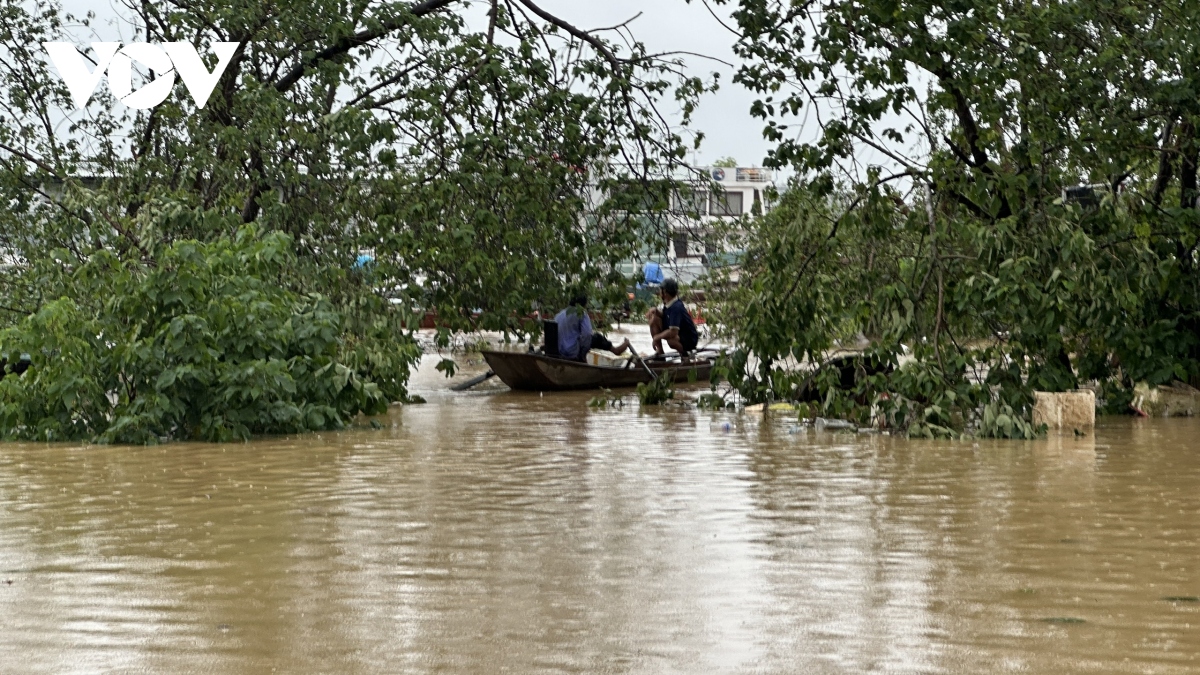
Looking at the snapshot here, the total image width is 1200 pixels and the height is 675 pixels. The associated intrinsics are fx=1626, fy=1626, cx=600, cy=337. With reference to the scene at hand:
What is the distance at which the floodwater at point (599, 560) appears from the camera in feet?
18.5

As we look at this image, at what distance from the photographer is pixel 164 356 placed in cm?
1365

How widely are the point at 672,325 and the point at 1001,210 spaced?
8.14 m

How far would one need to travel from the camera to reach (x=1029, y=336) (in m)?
15.0

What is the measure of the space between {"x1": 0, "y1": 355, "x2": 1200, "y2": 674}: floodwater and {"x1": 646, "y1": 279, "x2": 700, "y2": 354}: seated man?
10.4 metres

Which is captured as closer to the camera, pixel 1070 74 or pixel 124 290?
pixel 124 290

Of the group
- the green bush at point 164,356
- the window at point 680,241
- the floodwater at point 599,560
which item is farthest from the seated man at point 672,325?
the floodwater at point 599,560

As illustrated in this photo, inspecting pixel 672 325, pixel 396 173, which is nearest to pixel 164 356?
pixel 396 173

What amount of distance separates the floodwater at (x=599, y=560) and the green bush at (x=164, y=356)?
58cm

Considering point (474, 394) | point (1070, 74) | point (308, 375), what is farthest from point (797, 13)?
point (474, 394)

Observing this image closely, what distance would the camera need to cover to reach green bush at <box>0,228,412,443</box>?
529 inches

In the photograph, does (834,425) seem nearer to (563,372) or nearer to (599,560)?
(563,372)

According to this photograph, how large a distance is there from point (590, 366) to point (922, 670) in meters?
16.7

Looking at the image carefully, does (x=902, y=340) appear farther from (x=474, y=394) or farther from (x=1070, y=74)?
(x=474, y=394)

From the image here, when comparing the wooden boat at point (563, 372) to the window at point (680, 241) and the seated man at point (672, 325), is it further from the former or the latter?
the window at point (680, 241)
